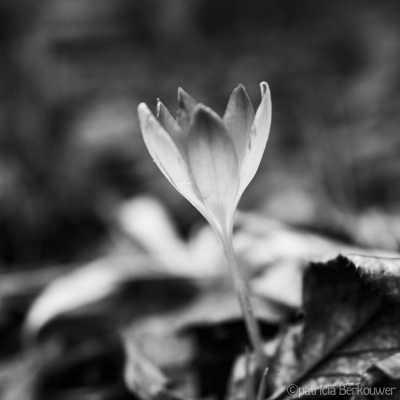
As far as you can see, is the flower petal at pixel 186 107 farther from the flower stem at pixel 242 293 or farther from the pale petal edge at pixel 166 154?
the flower stem at pixel 242 293

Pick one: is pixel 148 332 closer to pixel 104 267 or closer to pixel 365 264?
pixel 104 267

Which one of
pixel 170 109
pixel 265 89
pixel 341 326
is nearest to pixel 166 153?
pixel 265 89

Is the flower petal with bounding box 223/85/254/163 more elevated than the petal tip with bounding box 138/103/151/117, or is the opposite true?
the petal tip with bounding box 138/103/151/117

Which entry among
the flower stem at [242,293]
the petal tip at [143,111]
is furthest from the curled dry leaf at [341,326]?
the petal tip at [143,111]

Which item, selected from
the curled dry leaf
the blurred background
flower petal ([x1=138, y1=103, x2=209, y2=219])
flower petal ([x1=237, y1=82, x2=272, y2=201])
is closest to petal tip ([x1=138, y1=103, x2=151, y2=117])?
flower petal ([x1=138, y1=103, x2=209, y2=219])

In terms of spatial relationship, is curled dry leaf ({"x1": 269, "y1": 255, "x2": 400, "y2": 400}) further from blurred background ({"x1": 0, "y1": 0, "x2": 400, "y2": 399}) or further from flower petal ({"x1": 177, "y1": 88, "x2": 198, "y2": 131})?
blurred background ({"x1": 0, "y1": 0, "x2": 400, "y2": 399})
